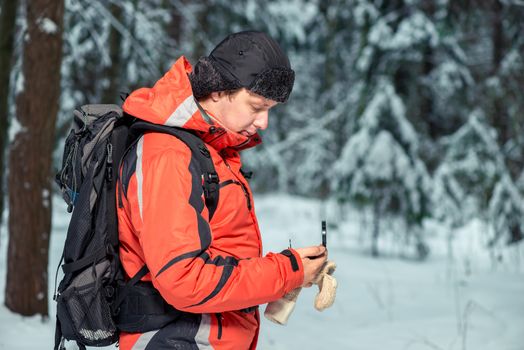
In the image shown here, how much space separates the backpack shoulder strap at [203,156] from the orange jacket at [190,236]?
21 mm

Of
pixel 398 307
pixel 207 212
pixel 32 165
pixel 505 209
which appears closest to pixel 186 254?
pixel 207 212

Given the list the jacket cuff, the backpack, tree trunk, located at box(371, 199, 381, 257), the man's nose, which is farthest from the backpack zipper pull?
tree trunk, located at box(371, 199, 381, 257)

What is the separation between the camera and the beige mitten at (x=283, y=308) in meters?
2.01

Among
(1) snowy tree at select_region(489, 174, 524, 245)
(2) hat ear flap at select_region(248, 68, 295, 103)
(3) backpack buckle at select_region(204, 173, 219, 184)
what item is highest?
(2) hat ear flap at select_region(248, 68, 295, 103)

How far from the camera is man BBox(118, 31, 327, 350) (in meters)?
1.72

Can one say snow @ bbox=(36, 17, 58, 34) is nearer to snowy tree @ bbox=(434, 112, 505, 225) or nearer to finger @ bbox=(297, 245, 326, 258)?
finger @ bbox=(297, 245, 326, 258)

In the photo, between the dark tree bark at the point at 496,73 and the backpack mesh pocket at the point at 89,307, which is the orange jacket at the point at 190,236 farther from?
the dark tree bark at the point at 496,73

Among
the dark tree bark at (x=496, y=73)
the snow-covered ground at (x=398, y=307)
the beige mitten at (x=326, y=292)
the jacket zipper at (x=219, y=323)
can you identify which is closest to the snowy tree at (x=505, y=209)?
the snow-covered ground at (x=398, y=307)

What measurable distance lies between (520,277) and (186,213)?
652 centimetres

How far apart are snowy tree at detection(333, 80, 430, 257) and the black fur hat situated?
23.0ft

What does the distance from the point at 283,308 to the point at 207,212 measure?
471 mm

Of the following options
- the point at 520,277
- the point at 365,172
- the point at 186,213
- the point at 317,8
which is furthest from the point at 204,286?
the point at 317,8

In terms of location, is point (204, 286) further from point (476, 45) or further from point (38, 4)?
point (476, 45)

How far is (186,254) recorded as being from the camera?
170 cm
